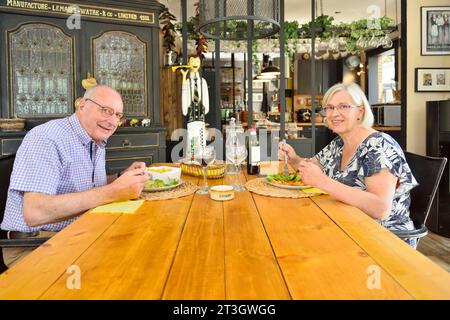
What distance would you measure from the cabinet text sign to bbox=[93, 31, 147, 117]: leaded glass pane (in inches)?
7.9

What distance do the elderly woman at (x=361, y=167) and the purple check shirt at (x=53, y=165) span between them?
1.01m

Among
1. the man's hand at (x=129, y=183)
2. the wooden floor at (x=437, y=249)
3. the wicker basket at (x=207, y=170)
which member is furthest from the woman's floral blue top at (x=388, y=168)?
the wooden floor at (x=437, y=249)

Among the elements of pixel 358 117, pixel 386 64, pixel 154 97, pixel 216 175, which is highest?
pixel 386 64

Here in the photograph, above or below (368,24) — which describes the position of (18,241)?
below

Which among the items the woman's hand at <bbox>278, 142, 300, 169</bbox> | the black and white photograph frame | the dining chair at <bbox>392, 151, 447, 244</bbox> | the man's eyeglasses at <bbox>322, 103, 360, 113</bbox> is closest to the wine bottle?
the woman's hand at <bbox>278, 142, 300, 169</bbox>

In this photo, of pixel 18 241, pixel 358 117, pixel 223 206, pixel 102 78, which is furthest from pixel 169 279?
pixel 102 78

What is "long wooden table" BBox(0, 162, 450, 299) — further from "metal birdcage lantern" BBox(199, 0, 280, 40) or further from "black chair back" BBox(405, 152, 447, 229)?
"metal birdcage lantern" BBox(199, 0, 280, 40)

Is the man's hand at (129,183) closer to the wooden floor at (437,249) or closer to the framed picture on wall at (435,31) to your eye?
the wooden floor at (437,249)

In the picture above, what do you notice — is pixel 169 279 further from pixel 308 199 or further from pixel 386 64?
pixel 386 64

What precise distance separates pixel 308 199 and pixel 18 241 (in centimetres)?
112

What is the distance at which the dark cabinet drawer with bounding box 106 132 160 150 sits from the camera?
178 inches

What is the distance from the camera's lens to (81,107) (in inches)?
73.7

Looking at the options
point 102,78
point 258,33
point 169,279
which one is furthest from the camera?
point 102,78

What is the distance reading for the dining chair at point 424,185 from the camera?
1.75 m
